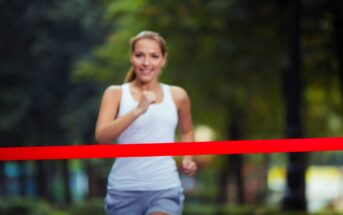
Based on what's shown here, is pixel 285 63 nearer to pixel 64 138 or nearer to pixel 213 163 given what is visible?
pixel 64 138

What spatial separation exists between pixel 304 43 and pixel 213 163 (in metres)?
14.6

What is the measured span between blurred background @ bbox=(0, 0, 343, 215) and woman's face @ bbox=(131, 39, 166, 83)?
32.6 ft

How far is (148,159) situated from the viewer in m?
5.32

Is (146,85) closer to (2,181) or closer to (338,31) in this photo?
(338,31)

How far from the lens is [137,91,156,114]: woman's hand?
204 inches

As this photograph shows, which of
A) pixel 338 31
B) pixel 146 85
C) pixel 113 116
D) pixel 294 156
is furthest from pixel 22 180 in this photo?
pixel 113 116

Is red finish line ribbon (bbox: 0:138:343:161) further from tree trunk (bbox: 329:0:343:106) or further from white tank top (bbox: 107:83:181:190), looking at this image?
tree trunk (bbox: 329:0:343:106)

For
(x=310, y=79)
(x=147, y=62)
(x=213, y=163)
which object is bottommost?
(x=213, y=163)

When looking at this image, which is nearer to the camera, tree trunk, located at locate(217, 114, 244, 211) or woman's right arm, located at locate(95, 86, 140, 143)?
woman's right arm, located at locate(95, 86, 140, 143)

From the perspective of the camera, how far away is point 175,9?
1714cm

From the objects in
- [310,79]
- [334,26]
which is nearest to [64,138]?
[310,79]

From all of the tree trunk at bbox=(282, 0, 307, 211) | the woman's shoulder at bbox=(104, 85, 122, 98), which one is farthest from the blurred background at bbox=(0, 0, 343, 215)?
the woman's shoulder at bbox=(104, 85, 122, 98)

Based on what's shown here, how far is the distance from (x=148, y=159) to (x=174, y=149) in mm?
180

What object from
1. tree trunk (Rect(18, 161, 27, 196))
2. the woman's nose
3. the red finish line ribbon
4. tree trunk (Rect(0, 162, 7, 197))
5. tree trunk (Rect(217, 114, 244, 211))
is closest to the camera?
the red finish line ribbon
